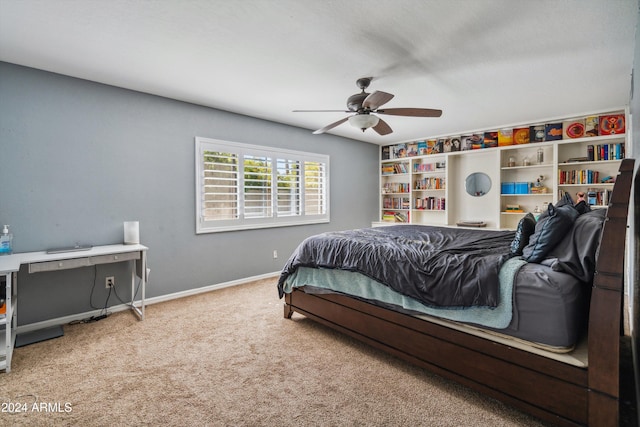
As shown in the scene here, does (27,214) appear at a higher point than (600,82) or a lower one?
lower

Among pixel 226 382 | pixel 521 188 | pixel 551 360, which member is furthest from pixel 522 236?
pixel 521 188

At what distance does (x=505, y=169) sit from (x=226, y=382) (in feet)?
16.7

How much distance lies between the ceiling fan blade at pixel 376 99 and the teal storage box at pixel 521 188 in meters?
3.51

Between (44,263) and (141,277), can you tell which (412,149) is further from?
(44,263)

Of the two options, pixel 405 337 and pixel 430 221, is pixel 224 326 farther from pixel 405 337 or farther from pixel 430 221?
pixel 430 221

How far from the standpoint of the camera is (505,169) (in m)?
5.04

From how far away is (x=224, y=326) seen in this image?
296cm

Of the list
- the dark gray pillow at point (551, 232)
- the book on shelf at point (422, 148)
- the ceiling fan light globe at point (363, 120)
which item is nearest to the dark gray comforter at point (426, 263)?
the dark gray pillow at point (551, 232)

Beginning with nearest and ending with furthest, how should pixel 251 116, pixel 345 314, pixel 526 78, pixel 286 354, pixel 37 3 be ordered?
pixel 37 3 < pixel 286 354 < pixel 345 314 < pixel 526 78 < pixel 251 116

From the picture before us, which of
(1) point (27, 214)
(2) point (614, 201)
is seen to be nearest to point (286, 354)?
(2) point (614, 201)

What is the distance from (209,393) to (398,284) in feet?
4.73

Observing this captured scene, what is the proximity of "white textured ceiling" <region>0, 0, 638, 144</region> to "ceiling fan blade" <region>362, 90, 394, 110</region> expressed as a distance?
39 centimetres

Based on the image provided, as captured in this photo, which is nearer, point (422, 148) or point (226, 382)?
point (226, 382)

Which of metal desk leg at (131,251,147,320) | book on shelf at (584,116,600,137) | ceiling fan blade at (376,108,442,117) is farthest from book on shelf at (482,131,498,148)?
metal desk leg at (131,251,147,320)
